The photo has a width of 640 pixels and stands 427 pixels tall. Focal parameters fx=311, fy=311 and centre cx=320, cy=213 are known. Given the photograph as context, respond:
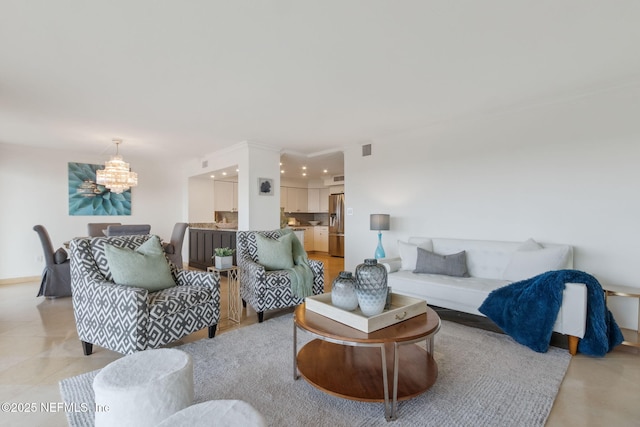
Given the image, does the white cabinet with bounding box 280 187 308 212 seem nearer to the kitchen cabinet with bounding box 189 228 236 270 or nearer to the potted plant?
the kitchen cabinet with bounding box 189 228 236 270

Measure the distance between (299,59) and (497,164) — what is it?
8.86 feet

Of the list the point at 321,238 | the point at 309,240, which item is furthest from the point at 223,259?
the point at 309,240

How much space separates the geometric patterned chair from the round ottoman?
55.6 inches

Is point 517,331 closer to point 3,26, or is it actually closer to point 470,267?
point 470,267

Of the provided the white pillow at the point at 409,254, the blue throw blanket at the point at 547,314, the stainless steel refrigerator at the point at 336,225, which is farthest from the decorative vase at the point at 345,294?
the stainless steel refrigerator at the point at 336,225

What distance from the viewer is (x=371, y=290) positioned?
6.25ft

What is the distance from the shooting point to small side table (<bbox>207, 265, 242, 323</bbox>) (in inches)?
130

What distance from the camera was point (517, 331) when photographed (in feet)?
8.54

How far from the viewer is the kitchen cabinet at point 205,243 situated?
5609 millimetres

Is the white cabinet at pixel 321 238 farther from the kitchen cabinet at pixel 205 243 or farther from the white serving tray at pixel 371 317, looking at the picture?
the white serving tray at pixel 371 317

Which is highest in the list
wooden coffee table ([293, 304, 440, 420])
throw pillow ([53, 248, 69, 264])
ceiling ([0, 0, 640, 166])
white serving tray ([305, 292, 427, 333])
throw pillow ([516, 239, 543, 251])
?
ceiling ([0, 0, 640, 166])

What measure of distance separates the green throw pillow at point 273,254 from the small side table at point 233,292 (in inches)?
13.4

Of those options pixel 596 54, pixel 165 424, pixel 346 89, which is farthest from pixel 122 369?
pixel 596 54

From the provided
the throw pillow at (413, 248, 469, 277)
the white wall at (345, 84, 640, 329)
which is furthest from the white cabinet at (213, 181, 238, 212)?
the throw pillow at (413, 248, 469, 277)
